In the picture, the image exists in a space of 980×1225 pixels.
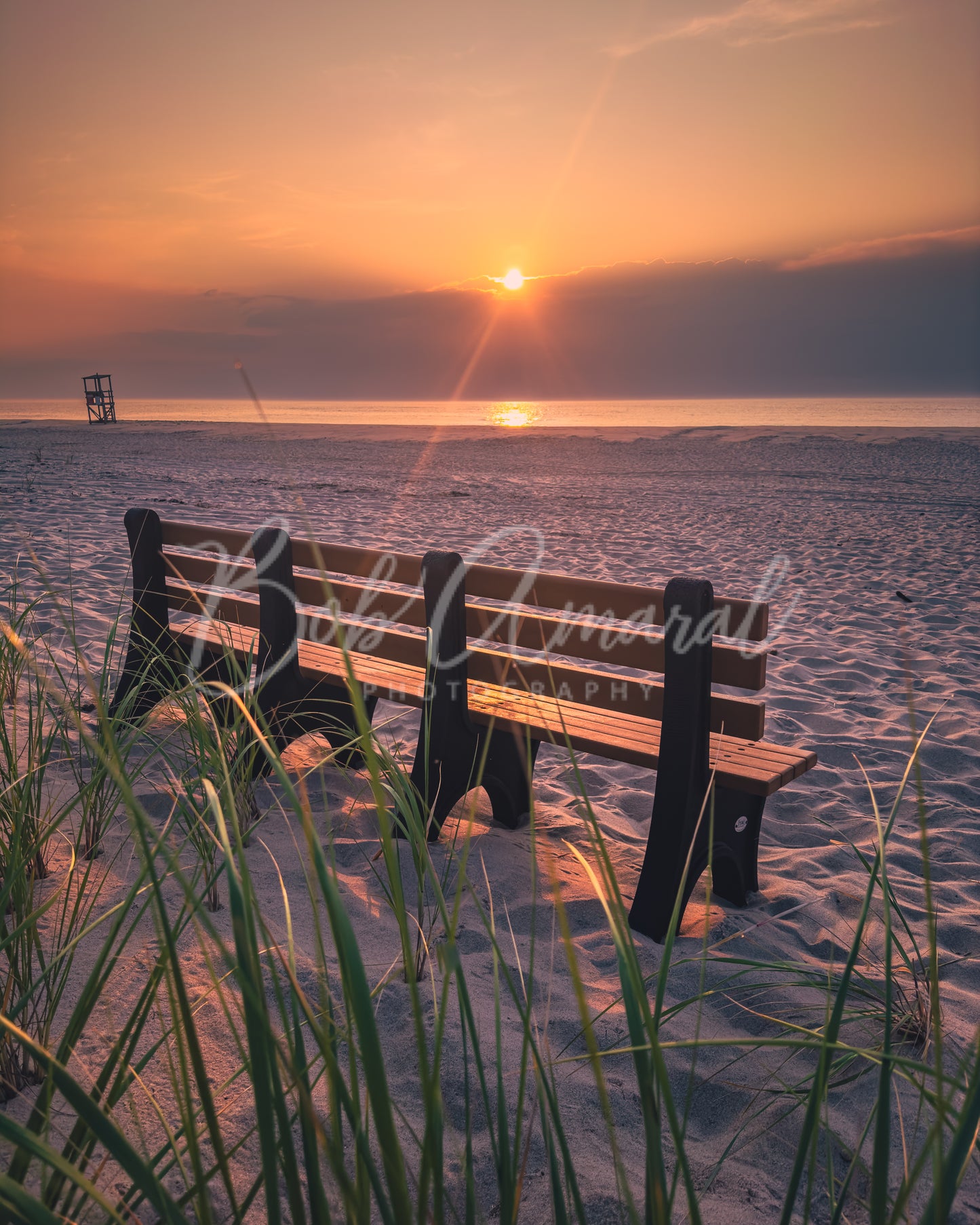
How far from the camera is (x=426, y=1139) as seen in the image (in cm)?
90

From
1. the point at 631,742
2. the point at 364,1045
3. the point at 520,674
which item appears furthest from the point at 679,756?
the point at 364,1045

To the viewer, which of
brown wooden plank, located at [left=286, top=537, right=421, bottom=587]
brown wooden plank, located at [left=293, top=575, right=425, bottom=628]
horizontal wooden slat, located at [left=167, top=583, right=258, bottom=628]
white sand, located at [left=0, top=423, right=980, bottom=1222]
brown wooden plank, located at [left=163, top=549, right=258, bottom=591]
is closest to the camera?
white sand, located at [left=0, top=423, right=980, bottom=1222]

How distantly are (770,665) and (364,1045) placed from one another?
15.7 feet

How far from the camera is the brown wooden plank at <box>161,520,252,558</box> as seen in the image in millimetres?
3281

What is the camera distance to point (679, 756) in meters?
2.36

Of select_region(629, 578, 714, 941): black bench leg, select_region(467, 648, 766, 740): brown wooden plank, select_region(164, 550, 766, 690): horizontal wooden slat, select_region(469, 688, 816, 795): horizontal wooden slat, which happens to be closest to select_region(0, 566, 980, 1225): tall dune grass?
select_region(629, 578, 714, 941): black bench leg

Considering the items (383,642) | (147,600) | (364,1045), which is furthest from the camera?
(147,600)

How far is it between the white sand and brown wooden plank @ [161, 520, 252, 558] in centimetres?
77

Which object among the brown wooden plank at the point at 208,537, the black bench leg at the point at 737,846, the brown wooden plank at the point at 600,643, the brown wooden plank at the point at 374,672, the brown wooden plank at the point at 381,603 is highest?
the brown wooden plank at the point at 208,537

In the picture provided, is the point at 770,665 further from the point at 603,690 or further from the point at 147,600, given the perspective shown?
the point at 147,600

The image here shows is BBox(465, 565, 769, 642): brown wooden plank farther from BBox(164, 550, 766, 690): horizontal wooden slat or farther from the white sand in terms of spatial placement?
the white sand

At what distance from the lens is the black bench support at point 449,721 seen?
271 centimetres

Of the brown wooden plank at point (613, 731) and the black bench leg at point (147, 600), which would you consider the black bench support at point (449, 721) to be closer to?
the brown wooden plank at point (613, 731)

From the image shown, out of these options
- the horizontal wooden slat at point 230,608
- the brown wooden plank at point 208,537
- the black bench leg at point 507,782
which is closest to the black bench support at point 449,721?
the black bench leg at point 507,782
